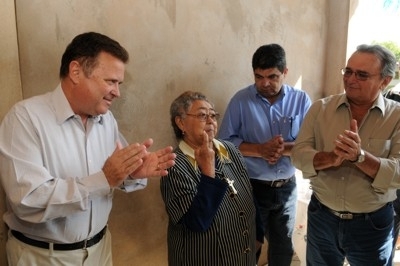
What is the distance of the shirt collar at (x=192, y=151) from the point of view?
1775 mm

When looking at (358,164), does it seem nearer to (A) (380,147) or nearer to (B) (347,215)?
(A) (380,147)

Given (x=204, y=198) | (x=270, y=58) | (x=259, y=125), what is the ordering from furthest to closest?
(x=259, y=125) < (x=270, y=58) < (x=204, y=198)

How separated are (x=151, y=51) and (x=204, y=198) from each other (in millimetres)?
1029

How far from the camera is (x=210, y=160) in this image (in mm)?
1633

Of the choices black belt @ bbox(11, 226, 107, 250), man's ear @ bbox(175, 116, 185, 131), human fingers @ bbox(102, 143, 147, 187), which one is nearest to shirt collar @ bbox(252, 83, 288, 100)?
man's ear @ bbox(175, 116, 185, 131)

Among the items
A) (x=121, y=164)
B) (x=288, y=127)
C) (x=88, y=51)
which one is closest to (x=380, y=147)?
(x=288, y=127)

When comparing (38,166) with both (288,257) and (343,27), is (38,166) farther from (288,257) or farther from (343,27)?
(343,27)

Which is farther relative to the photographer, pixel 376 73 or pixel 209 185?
pixel 376 73

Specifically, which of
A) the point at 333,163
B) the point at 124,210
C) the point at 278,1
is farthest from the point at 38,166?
the point at 278,1

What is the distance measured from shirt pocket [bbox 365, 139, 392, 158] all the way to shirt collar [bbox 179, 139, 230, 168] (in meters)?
0.76

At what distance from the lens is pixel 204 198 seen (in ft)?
5.30

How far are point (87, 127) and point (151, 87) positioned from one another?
72cm

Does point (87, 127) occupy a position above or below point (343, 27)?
below

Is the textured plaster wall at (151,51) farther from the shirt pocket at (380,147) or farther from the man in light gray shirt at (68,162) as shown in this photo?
the shirt pocket at (380,147)
